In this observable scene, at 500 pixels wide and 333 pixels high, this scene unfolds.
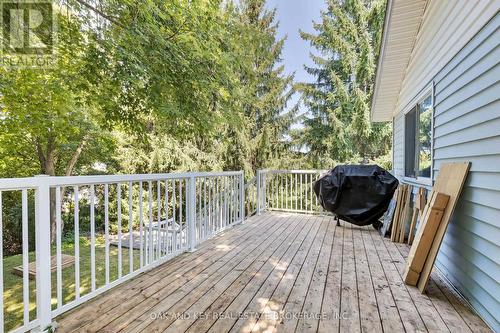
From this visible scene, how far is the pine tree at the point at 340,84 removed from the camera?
9.65m

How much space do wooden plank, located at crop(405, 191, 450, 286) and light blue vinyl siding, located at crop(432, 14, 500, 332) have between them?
20 cm

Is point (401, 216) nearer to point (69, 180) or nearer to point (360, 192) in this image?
point (360, 192)

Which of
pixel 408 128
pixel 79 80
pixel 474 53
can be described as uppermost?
pixel 79 80

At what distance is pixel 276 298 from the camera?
2.23m

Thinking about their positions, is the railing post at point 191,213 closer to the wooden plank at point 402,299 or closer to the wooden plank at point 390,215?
the wooden plank at point 402,299

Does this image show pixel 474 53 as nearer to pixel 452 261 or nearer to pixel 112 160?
pixel 452 261

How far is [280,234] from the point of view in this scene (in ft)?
14.5

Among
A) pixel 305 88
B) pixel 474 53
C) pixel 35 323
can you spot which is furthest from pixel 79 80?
pixel 305 88

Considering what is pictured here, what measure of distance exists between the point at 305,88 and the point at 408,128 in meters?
5.27

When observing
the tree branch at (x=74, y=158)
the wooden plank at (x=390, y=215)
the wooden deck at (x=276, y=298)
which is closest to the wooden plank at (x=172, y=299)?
the wooden deck at (x=276, y=298)

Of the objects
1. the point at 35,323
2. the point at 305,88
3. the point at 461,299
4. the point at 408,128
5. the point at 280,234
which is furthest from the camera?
the point at 305,88

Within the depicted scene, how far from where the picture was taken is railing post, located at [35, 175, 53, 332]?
170 cm

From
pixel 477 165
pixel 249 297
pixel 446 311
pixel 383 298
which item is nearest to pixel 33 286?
pixel 249 297

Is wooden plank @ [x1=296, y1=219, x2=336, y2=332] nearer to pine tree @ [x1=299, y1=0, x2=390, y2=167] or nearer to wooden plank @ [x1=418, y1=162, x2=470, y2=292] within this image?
wooden plank @ [x1=418, y1=162, x2=470, y2=292]
